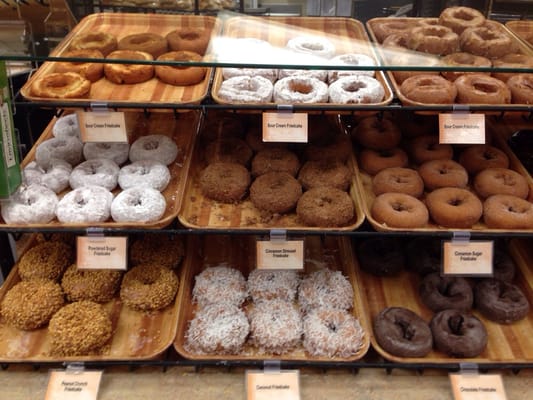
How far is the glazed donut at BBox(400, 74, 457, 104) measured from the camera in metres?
1.53

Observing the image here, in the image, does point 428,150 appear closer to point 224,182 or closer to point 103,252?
point 224,182

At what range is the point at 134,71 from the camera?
1659 mm

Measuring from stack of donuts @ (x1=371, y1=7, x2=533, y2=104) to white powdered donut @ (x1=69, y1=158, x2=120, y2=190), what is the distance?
3.27ft

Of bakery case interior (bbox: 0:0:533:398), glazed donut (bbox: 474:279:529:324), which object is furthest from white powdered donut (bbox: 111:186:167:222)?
glazed donut (bbox: 474:279:529:324)

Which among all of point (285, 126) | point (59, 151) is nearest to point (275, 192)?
point (285, 126)

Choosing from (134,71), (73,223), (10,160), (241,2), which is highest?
(241,2)

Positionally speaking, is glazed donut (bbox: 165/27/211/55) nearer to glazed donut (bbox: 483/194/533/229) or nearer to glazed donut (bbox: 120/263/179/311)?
glazed donut (bbox: 120/263/179/311)

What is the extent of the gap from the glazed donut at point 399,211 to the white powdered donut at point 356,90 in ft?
1.05

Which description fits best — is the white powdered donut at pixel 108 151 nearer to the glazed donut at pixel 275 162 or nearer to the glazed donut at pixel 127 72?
the glazed donut at pixel 127 72

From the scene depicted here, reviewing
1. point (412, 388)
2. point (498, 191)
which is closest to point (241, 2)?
point (498, 191)

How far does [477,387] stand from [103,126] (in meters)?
1.40

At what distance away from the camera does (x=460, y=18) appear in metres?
1.84

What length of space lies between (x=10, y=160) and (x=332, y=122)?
120 centimetres

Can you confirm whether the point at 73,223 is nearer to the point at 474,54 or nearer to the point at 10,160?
the point at 10,160
